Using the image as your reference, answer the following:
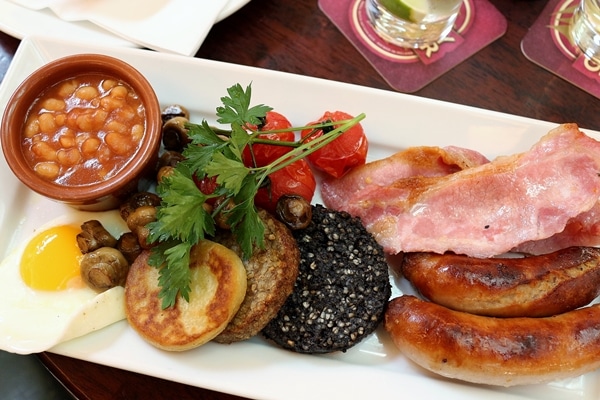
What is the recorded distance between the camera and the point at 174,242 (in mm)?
1947

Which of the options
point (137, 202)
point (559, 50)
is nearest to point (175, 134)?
point (137, 202)

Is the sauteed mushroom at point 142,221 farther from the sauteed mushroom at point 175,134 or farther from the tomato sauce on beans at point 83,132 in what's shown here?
the sauteed mushroom at point 175,134

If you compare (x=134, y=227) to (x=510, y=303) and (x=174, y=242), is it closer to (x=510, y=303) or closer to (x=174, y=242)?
(x=174, y=242)

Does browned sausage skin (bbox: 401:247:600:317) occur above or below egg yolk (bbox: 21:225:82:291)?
above

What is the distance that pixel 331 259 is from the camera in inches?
80.0

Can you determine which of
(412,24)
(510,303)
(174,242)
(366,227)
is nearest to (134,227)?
(174,242)

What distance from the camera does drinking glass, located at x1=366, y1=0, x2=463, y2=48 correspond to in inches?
99.6

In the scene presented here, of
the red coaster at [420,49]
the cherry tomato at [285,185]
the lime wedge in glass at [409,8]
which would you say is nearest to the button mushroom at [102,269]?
the cherry tomato at [285,185]

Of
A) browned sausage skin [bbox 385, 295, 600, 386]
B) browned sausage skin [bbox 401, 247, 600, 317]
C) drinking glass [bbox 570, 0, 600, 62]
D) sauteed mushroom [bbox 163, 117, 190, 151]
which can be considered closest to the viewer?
browned sausage skin [bbox 385, 295, 600, 386]

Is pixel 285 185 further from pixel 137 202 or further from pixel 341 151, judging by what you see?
pixel 137 202

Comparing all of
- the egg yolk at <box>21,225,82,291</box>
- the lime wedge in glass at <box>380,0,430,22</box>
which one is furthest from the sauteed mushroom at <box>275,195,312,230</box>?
the lime wedge in glass at <box>380,0,430,22</box>

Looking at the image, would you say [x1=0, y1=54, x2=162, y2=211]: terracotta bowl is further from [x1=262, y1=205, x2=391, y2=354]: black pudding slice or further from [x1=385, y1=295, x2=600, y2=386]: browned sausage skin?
[x1=385, y1=295, x2=600, y2=386]: browned sausage skin

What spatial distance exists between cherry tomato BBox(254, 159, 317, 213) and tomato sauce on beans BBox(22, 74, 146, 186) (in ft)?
1.72

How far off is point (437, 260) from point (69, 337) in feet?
4.39
